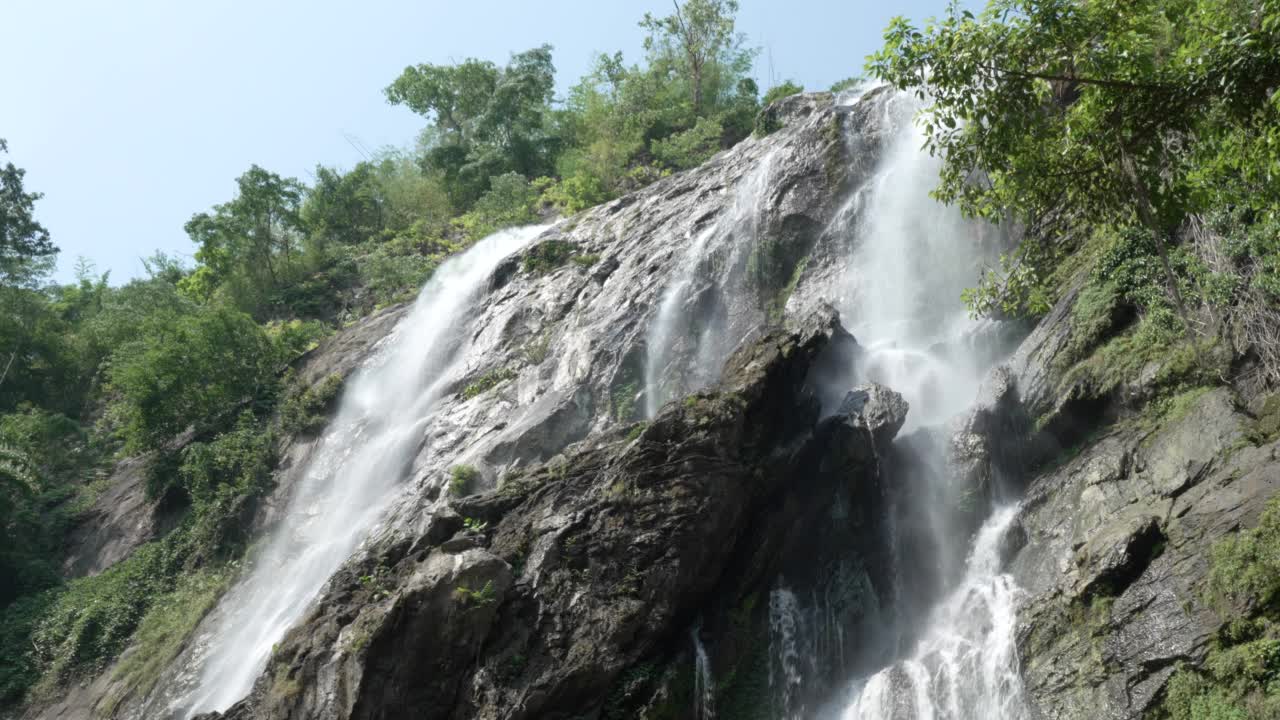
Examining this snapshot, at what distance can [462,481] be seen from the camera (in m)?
17.3

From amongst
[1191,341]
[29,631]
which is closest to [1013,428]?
[1191,341]

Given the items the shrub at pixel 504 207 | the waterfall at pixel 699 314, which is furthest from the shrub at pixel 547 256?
the shrub at pixel 504 207

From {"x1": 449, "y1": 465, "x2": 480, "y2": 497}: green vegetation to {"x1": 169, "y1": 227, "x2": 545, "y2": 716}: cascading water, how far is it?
242 centimetres

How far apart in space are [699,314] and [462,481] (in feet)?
21.9

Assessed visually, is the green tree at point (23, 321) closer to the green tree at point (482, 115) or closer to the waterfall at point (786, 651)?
the green tree at point (482, 115)

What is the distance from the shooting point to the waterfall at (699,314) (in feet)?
62.7

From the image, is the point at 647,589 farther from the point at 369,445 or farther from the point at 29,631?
the point at 29,631

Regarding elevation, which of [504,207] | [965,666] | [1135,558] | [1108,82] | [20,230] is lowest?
[965,666]

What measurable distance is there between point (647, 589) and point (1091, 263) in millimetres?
9208

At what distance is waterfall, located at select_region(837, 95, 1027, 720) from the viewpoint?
11.4 m

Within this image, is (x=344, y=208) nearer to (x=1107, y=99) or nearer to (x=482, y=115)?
(x=482, y=115)

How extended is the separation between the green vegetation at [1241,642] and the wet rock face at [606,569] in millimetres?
4791

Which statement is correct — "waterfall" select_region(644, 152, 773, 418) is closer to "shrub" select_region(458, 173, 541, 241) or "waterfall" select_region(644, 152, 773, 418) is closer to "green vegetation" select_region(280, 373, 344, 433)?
"green vegetation" select_region(280, 373, 344, 433)

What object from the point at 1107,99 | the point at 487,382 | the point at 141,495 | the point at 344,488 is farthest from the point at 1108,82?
the point at 141,495
